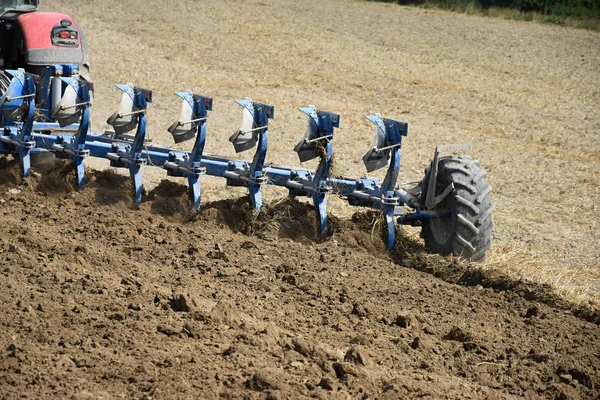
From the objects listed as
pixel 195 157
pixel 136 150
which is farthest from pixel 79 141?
pixel 195 157

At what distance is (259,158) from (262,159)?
3cm

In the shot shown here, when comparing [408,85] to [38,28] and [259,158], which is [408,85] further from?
[259,158]

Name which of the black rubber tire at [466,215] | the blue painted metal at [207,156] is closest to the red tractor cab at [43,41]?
the blue painted metal at [207,156]

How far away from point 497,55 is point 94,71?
30.1 feet

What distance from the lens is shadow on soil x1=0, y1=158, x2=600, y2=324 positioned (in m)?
6.29

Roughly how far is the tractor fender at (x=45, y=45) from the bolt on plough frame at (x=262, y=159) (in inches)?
20.6

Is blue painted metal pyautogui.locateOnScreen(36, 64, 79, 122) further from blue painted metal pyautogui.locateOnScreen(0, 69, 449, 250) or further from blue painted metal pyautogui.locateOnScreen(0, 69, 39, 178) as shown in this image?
blue painted metal pyautogui.locateOnScreen(0, 69, 39, 178)

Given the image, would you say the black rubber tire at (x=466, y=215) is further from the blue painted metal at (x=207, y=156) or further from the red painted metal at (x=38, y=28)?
the red painted metal at (x=38, y=28)

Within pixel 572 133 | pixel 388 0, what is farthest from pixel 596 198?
pixel 388 0

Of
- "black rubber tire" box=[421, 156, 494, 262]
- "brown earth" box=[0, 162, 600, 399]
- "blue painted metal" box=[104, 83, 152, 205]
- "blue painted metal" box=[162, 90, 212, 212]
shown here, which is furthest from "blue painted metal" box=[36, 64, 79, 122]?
"black rubber tire" box=[421, 156, 494, 262]

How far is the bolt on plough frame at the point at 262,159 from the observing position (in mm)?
6551

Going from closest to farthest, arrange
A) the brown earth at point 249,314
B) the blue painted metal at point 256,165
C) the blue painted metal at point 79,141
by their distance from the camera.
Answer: the brown earth at point 249,314 < the blue painted metal at point 256,165 < the blue painted metal at point 79,141

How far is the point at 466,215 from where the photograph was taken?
644 centimetres

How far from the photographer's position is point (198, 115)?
7258mm
